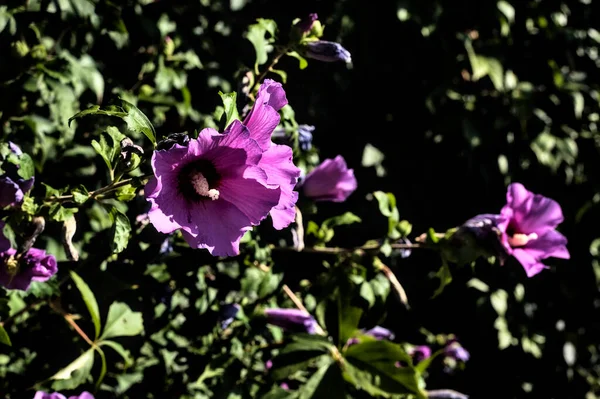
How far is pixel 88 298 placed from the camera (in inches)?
54.2

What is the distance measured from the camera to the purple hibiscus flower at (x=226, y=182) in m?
0.94

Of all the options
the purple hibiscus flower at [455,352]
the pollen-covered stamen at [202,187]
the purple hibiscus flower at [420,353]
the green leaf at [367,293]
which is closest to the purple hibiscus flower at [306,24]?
the pollen-covered stamen at [202,187]

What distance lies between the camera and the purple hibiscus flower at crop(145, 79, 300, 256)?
0.94 metres

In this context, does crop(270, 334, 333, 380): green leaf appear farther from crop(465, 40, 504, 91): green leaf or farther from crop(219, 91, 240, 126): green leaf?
crop(465, 40, 504, 91): green leaf

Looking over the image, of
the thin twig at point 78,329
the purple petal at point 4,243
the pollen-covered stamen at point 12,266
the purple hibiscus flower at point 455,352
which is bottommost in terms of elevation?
the purple hibiscus flower at point 455,352

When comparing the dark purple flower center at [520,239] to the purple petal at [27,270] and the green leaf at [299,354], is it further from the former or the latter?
the purple petal at [27,270]

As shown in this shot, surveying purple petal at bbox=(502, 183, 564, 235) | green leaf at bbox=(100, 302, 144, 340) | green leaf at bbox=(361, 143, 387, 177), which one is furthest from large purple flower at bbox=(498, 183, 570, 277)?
green leaf at bbox=(361, 143, 387, 177)

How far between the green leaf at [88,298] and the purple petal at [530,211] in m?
0.97

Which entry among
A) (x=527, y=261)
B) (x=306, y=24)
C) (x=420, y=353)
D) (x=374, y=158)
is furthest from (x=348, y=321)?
(x=374, y=158)

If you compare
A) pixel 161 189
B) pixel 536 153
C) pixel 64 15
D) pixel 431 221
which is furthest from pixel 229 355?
pixel 536 153

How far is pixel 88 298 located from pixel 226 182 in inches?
21.3

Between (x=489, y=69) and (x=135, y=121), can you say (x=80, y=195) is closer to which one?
→ (x=135, y=121)

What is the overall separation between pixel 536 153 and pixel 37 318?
84.3 inches

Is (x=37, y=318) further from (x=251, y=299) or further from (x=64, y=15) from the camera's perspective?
(x=64, y=15)
